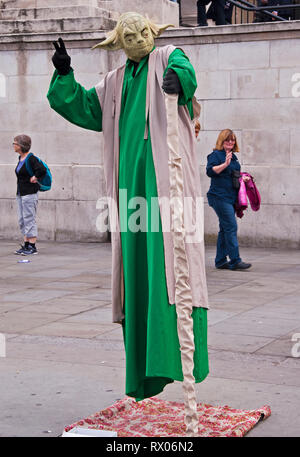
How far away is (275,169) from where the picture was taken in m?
12.0

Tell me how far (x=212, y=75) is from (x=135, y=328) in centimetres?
846

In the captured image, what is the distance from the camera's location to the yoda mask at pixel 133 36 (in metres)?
4.39

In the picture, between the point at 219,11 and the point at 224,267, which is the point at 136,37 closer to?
the point at 224,267

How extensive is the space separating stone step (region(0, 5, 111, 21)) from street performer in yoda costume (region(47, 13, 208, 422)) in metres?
8.58

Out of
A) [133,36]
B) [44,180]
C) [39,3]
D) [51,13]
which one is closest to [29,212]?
[44,180]

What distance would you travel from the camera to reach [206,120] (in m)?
12.5

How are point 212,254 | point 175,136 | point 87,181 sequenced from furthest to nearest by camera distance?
point 87,181 → point 212,254 → point 175,136

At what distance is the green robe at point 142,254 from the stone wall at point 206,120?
25.3 feet

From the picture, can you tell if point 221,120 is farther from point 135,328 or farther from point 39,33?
point 135,328

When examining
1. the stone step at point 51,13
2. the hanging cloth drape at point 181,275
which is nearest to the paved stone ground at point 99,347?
the hanging cloth drape at point 181,275

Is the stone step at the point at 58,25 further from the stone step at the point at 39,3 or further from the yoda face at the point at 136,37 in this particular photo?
the yoda face at the point at 136,37

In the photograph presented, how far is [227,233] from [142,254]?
5.82 meters

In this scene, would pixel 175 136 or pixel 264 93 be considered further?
pixel 264 93

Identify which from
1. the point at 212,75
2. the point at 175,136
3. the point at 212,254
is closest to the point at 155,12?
the point at 212,75
